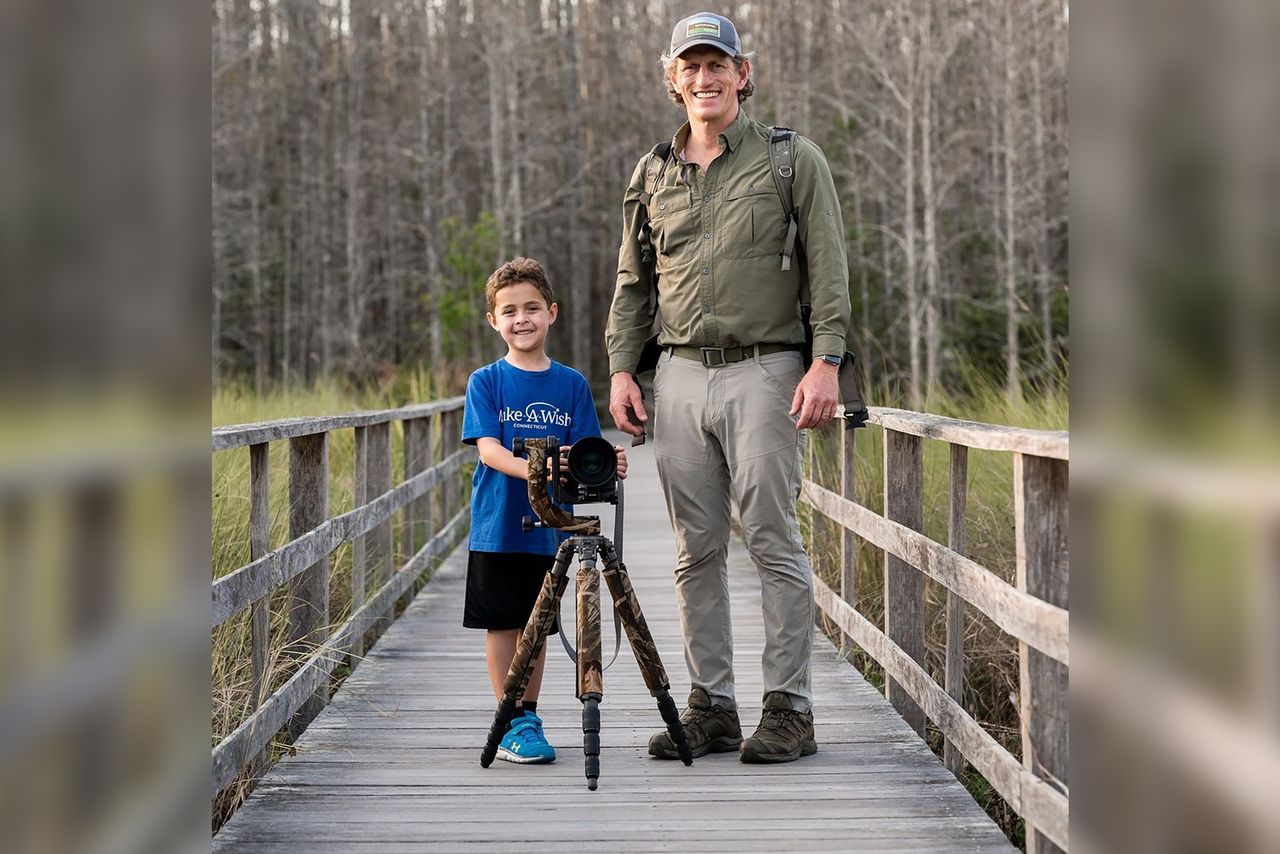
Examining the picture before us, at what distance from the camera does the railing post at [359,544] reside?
5.07 metres

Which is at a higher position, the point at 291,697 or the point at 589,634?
the point at 589,634

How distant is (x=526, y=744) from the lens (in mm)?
3643

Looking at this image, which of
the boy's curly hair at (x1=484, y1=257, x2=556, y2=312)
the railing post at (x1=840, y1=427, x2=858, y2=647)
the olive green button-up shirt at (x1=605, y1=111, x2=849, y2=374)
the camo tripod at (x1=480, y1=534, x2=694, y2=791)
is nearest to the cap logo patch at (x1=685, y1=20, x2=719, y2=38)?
the olive green button-up shirt at (x1=605, y1=111, x2=849, y2=374)

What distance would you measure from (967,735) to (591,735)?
3.04 ft

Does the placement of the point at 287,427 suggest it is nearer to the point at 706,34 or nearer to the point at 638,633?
the point at 638,633

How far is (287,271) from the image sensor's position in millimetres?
28578

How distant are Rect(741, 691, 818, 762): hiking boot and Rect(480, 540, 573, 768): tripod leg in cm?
67

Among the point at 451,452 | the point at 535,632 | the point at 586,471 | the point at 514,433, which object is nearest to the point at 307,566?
the point at 514,433

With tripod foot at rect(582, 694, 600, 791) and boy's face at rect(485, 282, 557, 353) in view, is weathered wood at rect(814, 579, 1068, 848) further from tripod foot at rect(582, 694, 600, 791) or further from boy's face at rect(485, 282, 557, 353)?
boy's face at rect(485, 282, 557, 353)

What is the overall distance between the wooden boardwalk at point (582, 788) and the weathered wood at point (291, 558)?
528 mm

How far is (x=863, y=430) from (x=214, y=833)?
3.81 metres

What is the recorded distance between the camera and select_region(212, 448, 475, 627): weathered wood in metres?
2.95
